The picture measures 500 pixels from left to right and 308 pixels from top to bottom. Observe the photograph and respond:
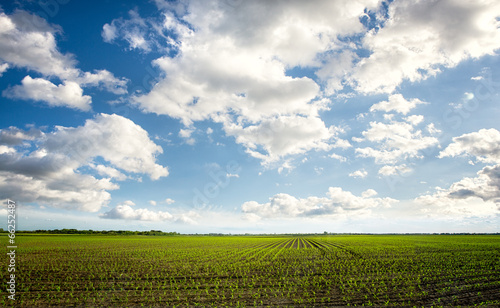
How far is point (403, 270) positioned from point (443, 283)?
540cm

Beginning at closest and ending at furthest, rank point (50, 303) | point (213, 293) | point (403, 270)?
point (50, 303) → point (213, 293) → point (403, 270)

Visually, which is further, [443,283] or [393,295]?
[443,283]

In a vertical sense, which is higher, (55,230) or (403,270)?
(403,270)

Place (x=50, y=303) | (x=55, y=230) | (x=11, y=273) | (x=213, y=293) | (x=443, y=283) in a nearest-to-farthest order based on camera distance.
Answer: (x=50, y=303) → (x=213, y=293) → (x=443, y=283) → (x=11, y=273) → (x=55, y=230)

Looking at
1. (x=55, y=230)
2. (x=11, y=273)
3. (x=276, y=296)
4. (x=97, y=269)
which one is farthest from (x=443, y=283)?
(x=55, y=230)

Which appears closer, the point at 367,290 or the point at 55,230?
the point at 367,290

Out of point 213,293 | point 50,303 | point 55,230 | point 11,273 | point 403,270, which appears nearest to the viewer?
point 50,303

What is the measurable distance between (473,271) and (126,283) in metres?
31.6

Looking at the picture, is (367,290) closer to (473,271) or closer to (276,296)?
(276,296)

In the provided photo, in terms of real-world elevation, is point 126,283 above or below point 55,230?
above

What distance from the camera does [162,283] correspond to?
20.2m

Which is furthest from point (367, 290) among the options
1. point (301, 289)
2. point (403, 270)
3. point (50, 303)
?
point (50, 303)

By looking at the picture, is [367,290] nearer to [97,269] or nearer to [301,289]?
[301,289]

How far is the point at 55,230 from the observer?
149375 mm
